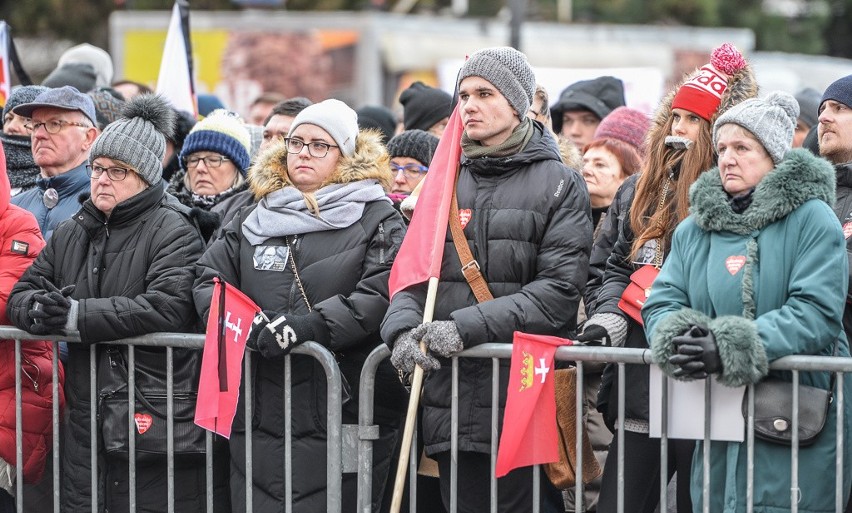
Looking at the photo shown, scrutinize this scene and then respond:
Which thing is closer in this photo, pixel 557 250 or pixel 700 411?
pixel 700 411

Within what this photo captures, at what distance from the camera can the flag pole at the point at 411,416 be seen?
502 centimetres

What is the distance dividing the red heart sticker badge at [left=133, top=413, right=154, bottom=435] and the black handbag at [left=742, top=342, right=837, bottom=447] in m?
2.56

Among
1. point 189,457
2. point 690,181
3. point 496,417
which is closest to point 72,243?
point 189,457

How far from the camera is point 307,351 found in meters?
5.27

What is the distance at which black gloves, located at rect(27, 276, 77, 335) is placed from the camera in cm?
550

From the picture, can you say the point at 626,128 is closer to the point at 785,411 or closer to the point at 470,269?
the point at 470,269

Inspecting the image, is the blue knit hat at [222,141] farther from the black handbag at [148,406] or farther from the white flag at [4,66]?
the white flag at [4,66]

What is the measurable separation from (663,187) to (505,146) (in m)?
0.66

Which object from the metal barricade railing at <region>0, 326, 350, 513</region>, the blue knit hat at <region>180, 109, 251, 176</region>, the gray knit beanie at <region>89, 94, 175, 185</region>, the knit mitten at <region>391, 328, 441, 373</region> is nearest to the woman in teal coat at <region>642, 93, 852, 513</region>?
the knit mitten at <region>391, 328, 441, 373</region>

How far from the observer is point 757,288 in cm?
461

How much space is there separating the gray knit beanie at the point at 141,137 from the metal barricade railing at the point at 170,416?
827 mm

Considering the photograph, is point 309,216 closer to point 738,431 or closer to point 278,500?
point 278,500

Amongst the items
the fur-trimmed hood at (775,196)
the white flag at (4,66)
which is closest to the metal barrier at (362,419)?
the fur-trimmed hood at (775,196)

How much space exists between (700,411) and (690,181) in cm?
97
